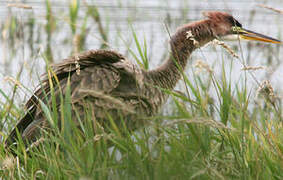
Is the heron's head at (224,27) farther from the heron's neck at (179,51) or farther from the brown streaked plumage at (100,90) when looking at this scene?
the brown streaked plumage at (100,90)

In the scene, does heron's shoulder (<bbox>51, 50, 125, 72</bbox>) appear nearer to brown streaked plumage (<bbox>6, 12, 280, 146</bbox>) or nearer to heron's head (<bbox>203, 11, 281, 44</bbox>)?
brown streaked plumage (<bbox>6, 12, 280, 146</bbox>)

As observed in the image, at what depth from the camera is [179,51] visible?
4508 millimetres

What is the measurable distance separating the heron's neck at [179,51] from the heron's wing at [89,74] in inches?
16.9

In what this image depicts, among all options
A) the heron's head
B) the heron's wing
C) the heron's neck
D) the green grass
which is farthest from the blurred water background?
the green grass

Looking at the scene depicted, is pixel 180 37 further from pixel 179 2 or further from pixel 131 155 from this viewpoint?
pixel 179 2

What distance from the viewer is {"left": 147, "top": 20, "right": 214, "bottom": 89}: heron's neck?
435cm

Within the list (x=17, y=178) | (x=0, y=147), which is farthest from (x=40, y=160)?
(x=0, y=147)

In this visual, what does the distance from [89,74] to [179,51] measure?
3.02 feet

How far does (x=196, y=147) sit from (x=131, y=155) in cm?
43

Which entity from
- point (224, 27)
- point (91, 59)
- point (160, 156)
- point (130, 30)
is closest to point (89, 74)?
point (91, 59)

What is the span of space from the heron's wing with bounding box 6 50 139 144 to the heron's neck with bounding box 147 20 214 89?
16.9 inches

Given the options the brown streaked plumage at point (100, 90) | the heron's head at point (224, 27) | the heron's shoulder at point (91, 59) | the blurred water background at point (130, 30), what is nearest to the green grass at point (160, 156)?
the brown streaked plumage at point (100, 90)

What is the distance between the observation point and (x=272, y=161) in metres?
3.07

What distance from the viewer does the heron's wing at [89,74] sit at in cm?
380
